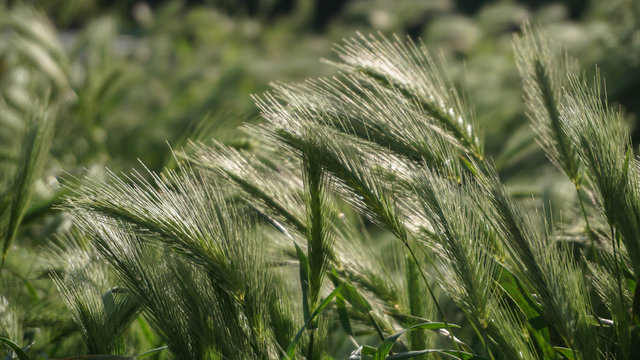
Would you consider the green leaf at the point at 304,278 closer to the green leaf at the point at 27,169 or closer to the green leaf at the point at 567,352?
the green leaf at the point at 567,352

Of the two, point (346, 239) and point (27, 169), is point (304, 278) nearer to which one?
point (346, 239)

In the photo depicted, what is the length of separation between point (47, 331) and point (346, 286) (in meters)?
0.54

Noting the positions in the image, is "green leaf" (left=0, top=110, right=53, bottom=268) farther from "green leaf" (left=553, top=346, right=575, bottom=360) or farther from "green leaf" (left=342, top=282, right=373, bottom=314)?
"green leaf" (left=553, top=346, right=575, bottom=360)

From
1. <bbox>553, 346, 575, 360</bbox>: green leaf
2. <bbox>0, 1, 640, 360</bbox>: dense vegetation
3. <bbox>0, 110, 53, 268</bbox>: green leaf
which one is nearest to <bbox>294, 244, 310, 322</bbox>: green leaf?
<bbox>0, 1, 640, 360</bbox>: dense vegetation

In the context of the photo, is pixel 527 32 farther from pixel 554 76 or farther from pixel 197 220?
pixel 197 220

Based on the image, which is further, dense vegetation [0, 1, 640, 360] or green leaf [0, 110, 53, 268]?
green leaf [0, 110, 53, 268]

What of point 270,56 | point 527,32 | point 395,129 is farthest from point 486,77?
point 395,129

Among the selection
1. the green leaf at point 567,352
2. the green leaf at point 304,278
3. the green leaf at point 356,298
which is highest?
the green leaf at point 304,278

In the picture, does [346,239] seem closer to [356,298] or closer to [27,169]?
[356,298]

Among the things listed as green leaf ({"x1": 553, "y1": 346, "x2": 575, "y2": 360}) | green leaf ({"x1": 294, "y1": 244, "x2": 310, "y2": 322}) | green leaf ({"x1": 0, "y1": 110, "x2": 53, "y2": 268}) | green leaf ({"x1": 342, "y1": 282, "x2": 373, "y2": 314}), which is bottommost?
green leaf ({"x1": 553, "y1": 346, "x2": 575, "y2": 360})

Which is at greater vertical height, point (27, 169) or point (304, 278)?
point (27, 169)

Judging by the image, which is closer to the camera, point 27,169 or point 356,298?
point 356,298

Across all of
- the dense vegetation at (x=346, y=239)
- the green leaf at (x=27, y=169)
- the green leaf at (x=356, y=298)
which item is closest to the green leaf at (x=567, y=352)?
the dense vegetation at (x=346, y=239)

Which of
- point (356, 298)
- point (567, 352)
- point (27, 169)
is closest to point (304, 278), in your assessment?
point (356, 298)
